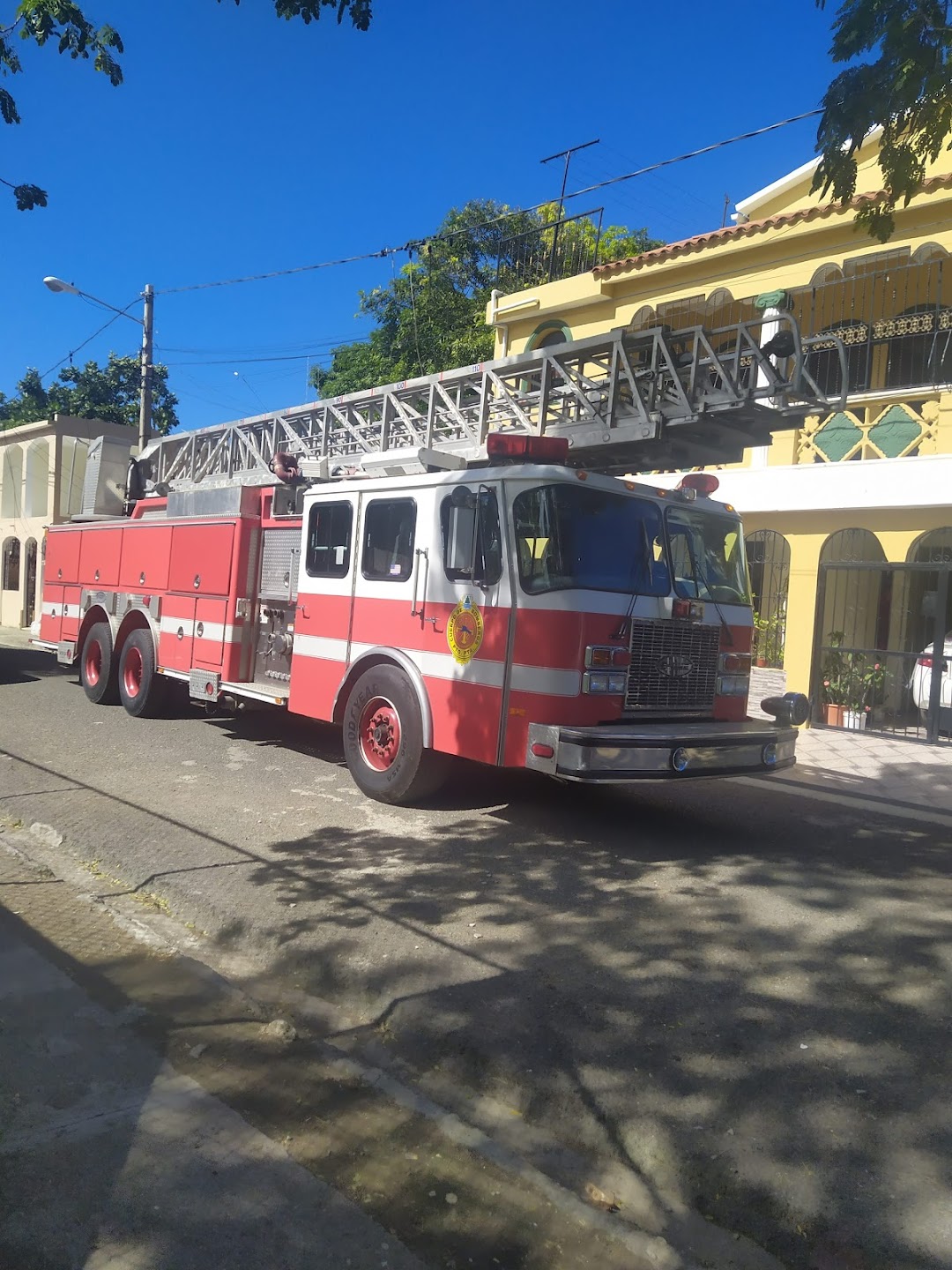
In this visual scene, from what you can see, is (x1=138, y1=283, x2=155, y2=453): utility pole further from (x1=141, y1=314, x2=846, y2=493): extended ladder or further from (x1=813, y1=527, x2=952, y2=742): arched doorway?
(x1=813, y1=527, x2=952, y2=742): arched doorway

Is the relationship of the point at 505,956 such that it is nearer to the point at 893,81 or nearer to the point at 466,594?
the point at 466,594

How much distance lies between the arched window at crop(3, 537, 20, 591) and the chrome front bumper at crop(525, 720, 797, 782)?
25.9m

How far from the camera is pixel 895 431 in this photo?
12.4m

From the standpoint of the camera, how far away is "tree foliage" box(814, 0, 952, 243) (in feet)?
17.5

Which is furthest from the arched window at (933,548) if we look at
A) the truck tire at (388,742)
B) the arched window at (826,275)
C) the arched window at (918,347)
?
the truck tire at (388,742)

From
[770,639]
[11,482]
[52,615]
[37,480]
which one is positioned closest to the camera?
[52,615]

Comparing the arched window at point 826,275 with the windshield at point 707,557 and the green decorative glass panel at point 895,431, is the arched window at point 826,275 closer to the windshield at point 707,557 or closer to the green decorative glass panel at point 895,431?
the green decorative glass panel at point 895,431

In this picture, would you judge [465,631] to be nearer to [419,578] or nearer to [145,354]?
[419,578]

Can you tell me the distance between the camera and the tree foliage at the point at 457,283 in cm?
2702

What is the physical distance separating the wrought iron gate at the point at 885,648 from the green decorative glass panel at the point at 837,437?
148 cm

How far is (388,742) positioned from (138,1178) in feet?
14.5

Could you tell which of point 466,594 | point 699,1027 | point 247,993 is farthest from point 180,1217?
point 466,594

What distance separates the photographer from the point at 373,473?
8.44 metres

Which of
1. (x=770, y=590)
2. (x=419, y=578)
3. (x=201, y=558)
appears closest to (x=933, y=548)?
(x=770, y=590)
